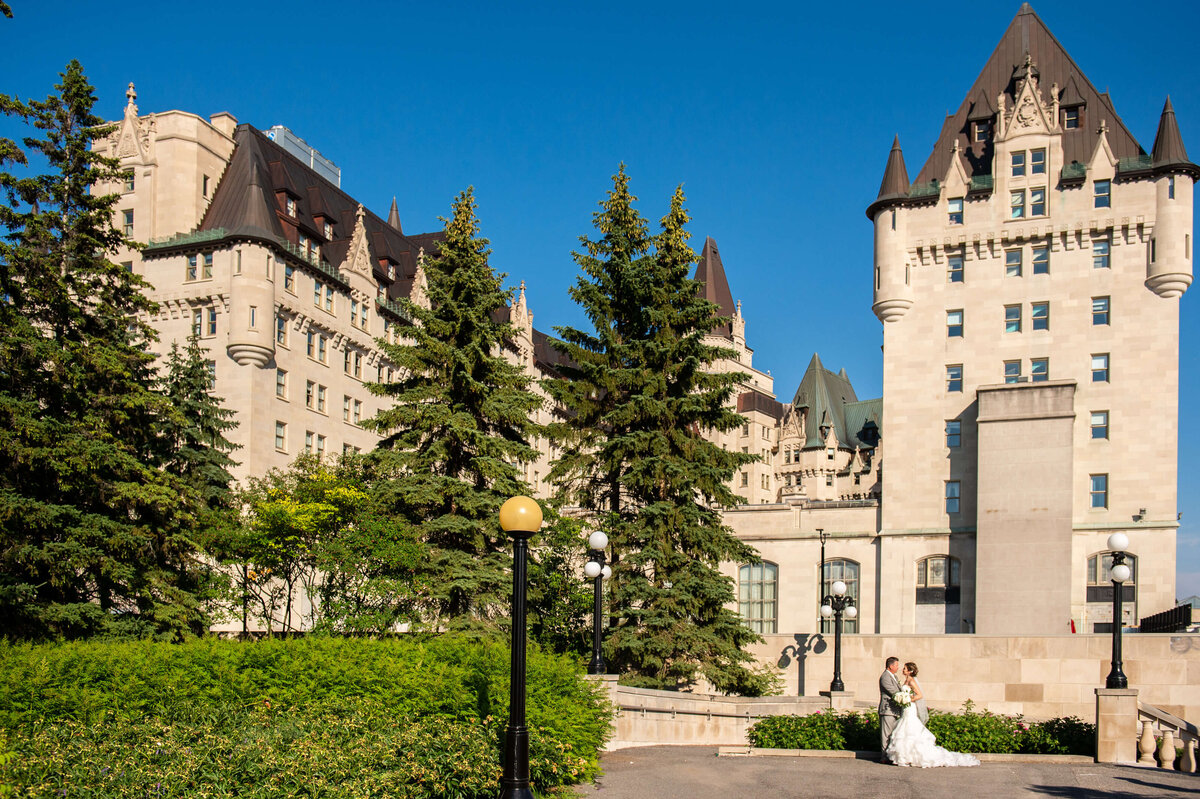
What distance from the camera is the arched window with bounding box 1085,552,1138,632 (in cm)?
4222

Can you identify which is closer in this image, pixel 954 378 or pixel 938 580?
pixel 938 580

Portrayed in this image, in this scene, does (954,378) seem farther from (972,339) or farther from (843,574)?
(843,574)

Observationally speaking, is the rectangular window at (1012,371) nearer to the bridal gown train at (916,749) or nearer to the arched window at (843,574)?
the arched window at (843,574)

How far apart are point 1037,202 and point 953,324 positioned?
632cm

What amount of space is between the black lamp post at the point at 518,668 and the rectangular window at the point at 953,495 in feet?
122

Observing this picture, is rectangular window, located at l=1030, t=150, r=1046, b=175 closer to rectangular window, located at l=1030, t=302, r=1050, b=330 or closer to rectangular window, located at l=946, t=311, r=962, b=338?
rectangular window, located at l=1030, t=302, r=1050, b=330

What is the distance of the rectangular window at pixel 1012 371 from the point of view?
46.9 meters

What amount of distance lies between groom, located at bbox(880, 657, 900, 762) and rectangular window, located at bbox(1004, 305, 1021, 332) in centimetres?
3252

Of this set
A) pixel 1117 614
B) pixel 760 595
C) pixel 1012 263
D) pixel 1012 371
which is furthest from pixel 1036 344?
pixel 1117 614

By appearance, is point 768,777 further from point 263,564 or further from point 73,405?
point 263,564

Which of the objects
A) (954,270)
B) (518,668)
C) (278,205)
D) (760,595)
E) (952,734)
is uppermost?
(278,205)

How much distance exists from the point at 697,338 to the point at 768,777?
15402 millimetres

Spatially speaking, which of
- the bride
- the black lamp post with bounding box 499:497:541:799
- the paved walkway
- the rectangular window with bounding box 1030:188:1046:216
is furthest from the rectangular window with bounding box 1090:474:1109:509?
the black lamp post with bounding box 499:497:541:799

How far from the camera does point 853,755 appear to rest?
19.3 metres
